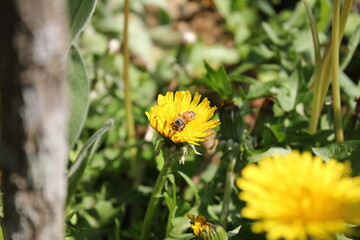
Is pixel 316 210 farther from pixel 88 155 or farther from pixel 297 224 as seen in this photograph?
pixel 88 155

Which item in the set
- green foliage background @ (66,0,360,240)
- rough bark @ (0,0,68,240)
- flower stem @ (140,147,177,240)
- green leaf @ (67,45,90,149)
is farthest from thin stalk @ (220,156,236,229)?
rough bark @ (0,0,68,240)

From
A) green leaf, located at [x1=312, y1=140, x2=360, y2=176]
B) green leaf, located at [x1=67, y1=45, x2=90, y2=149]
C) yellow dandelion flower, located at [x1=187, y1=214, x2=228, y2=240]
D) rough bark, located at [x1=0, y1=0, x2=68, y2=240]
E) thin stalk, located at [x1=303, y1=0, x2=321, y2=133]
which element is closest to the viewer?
rough bark, located at [x1=0, y1=0, x2=68, y2=240]

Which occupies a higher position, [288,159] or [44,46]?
[44,46]

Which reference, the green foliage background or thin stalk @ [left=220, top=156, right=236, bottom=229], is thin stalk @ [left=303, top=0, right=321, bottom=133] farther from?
thin stalk @ [left=220, top=156, right=236, bottom=229]

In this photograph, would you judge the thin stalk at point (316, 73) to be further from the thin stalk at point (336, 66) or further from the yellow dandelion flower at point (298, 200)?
the yellow dandelion flower at point (298, 200)

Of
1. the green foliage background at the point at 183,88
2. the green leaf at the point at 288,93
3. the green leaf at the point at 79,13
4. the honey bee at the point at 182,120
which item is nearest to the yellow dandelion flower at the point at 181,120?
the honey bee at the point at 182,120

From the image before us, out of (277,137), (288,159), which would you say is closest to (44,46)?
(288,159)

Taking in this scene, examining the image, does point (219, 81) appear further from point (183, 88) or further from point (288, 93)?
point (183, 88)
